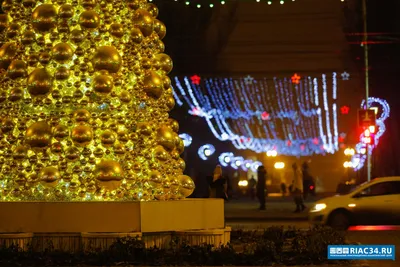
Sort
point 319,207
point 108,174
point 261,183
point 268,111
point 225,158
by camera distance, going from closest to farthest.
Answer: point 108,174 < point 319,207 < point 261,183 < point 268,111 < point 225,158

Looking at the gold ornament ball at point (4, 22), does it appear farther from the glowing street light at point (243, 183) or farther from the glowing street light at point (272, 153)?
the glowing street light at point (272, 153)

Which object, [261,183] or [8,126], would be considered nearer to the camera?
[8,126]

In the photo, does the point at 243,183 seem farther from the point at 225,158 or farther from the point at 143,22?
the point at 143,22

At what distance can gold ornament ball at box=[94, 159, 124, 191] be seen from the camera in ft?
39.9

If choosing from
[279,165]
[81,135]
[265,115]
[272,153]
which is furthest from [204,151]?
[81,135]

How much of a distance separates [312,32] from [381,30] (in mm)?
3696

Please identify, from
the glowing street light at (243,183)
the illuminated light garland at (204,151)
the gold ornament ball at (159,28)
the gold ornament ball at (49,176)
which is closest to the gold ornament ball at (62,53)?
the gold ornament ball at (49,176)

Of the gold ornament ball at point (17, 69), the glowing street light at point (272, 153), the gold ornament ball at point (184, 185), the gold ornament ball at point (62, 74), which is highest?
the glowing street light at point (272, 153)

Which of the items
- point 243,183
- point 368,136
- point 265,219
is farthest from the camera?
point 243,183

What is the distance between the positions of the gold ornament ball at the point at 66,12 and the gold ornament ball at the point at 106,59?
591 millimetres

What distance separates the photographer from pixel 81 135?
40.0ft

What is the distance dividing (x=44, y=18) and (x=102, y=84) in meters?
1.17

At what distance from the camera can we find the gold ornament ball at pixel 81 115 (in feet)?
40.7

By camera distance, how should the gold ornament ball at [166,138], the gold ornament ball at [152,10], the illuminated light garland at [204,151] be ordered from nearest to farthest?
the gold ornament ball at [166,138] < the gold ornament ball at [152,10] < the illuminated light garland at [204,151]
